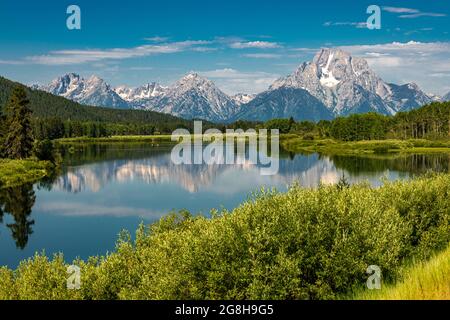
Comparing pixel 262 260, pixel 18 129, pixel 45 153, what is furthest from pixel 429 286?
pixel 45 153

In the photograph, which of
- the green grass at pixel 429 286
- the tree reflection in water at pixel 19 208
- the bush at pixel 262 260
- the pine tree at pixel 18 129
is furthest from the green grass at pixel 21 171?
the green grass at pixel 429 286

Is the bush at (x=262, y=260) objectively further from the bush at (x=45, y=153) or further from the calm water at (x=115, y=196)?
the bush at (x=45, y=153)

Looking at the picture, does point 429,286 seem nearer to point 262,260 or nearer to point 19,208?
point 262,260

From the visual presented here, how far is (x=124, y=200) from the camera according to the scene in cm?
7912

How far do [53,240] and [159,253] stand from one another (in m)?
33.8

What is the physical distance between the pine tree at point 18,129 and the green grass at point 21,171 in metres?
4.17

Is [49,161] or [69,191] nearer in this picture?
[69,191]

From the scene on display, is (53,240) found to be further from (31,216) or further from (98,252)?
(31,216)

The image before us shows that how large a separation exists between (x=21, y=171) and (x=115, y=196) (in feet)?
103

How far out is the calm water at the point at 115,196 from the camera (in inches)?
2068

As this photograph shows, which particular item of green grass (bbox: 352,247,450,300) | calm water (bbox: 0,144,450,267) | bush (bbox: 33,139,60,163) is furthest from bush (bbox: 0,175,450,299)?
bush (bbox: 33,139,60,163)

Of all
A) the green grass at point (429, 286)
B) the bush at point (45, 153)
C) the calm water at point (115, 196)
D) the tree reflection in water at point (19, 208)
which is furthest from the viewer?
the bush at point (45, 153)

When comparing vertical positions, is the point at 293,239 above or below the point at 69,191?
above
